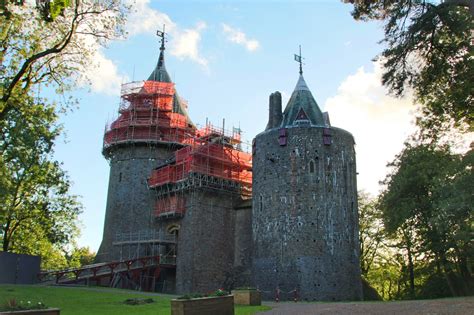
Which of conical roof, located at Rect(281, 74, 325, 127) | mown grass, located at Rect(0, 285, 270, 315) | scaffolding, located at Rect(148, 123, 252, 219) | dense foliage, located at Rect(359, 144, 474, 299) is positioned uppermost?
conical roof, located at Rect(281, 74, 325, 127)

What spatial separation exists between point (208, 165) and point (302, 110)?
8.48 meters

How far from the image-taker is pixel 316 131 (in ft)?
103

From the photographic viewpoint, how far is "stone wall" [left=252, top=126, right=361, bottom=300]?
95.8 ft

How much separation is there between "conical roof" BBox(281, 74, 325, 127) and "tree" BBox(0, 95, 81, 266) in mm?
14969

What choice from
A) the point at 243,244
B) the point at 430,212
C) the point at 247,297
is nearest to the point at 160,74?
the point at 243,244

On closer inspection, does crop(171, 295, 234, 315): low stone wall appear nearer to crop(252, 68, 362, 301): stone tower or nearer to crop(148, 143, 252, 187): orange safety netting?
crop(252, 68, 362, 301): stone tower

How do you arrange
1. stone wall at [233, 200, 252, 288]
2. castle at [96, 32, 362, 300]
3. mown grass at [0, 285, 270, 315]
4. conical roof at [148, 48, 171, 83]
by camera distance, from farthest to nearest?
1. conical roof at [148, 48, 171, 83]
2. stone wall at [233, 200, 252, 288]
3. castle at [96, 32, 362, 300]
4. mown grass at [0, 285, 270, 315]

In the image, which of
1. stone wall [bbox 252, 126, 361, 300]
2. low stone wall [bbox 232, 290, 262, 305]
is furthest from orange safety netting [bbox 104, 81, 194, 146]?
low stone wall [bbox 232, 290, 262, 305]

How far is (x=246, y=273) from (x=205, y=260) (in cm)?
309

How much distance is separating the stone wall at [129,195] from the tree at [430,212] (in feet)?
60.4

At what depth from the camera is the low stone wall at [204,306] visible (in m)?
14.0

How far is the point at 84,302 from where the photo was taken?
21.4 meters

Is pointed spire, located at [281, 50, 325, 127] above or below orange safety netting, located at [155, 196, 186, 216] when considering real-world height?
above

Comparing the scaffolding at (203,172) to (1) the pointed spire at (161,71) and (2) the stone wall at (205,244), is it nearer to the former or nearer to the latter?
(2) the stone wall at (205,244)
